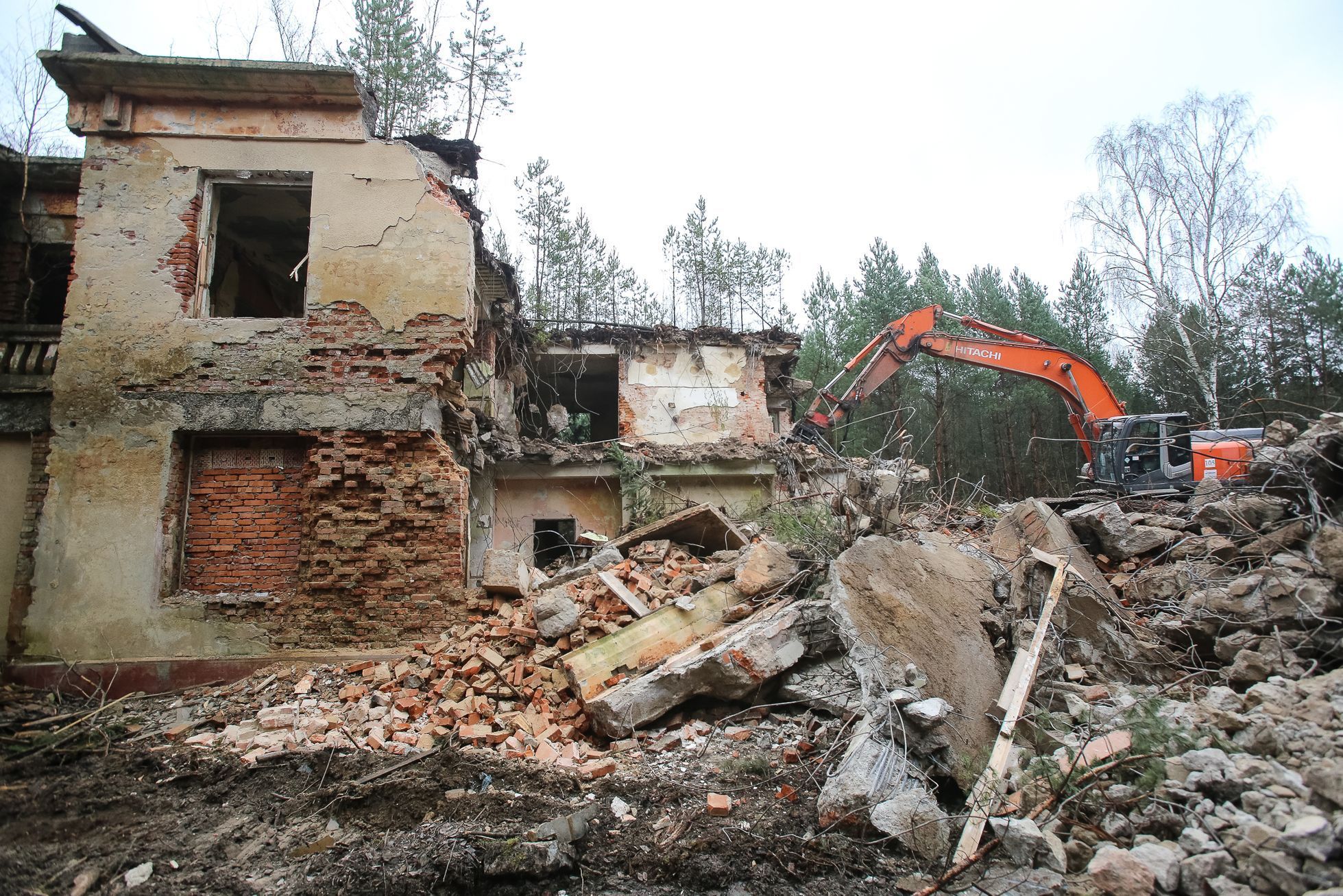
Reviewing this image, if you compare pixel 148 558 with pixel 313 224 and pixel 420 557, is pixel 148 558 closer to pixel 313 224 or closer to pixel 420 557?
pixel 420 557

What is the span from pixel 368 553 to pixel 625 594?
2878 mm

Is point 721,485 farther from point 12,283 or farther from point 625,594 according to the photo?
point 12,283

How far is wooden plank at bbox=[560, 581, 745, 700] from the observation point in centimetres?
591

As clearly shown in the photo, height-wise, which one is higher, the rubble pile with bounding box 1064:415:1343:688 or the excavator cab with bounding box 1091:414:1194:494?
the excavator cab with bounding box 1091:414:1194:494

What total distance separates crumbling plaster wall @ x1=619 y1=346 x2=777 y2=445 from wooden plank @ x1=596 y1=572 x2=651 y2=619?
24.2ft

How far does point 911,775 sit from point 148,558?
25.1 ft

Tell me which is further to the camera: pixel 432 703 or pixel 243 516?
pixel 243 516

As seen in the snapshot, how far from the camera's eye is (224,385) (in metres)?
7.63

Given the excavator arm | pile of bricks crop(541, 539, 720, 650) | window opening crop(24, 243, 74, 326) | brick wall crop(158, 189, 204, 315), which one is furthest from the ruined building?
the excavator arm

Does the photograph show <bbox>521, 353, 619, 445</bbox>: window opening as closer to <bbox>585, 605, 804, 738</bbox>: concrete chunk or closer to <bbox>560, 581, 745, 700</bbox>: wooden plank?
<bbox>560, 581, 745, 700</bbox>: wooden plank

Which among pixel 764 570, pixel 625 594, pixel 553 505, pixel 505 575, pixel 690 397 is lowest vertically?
pixel 625 594

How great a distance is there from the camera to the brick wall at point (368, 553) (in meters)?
7.33

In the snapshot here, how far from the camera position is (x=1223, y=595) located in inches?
182

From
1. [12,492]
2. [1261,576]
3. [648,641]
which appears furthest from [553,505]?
[1261,576]
